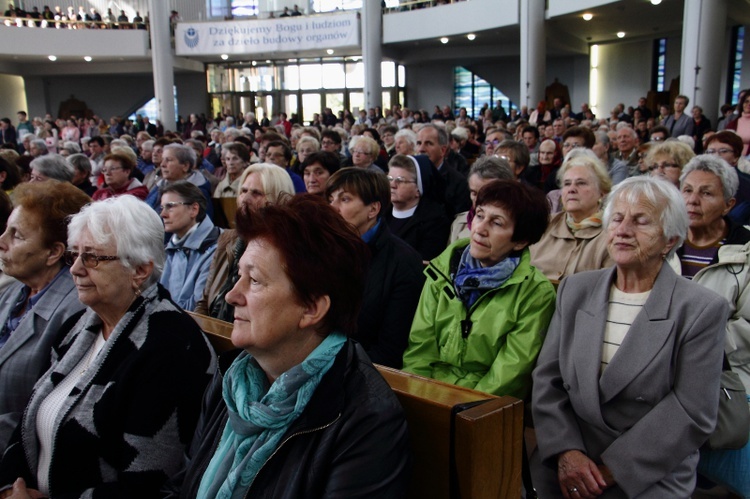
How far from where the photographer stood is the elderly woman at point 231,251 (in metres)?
3.02

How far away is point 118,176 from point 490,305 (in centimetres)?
398

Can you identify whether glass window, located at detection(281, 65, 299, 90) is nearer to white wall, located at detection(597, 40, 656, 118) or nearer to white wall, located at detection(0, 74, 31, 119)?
white wall, located at detection(0, 74, 31, 119)

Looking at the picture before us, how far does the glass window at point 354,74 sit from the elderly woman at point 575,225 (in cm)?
2053

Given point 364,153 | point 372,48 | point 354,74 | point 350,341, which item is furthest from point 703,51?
point 354,74

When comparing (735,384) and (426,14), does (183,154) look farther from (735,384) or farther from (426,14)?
(426,14)

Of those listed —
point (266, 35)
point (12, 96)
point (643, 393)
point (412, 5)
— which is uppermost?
point (412, 5)

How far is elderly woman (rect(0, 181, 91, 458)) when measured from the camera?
7.63 ft

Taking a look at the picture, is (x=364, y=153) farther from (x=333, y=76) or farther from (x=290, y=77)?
(x=290, y=77)

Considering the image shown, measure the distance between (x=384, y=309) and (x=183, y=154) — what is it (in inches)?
136

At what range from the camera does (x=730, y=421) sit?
7.07ft

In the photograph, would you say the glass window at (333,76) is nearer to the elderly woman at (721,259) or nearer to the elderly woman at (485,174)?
the elderly woman at (485,174)

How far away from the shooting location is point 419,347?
2.51 meters

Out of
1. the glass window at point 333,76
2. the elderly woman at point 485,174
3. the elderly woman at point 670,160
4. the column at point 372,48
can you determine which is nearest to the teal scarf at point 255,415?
the elderly woman at point 485,174

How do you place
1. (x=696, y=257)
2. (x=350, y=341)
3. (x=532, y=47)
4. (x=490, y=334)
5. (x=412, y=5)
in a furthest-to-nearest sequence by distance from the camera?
(x=412, y=5)
(x=532, y=47)
(x=696, y=257)
(x=490, y=334)
(x=350, y=341)
